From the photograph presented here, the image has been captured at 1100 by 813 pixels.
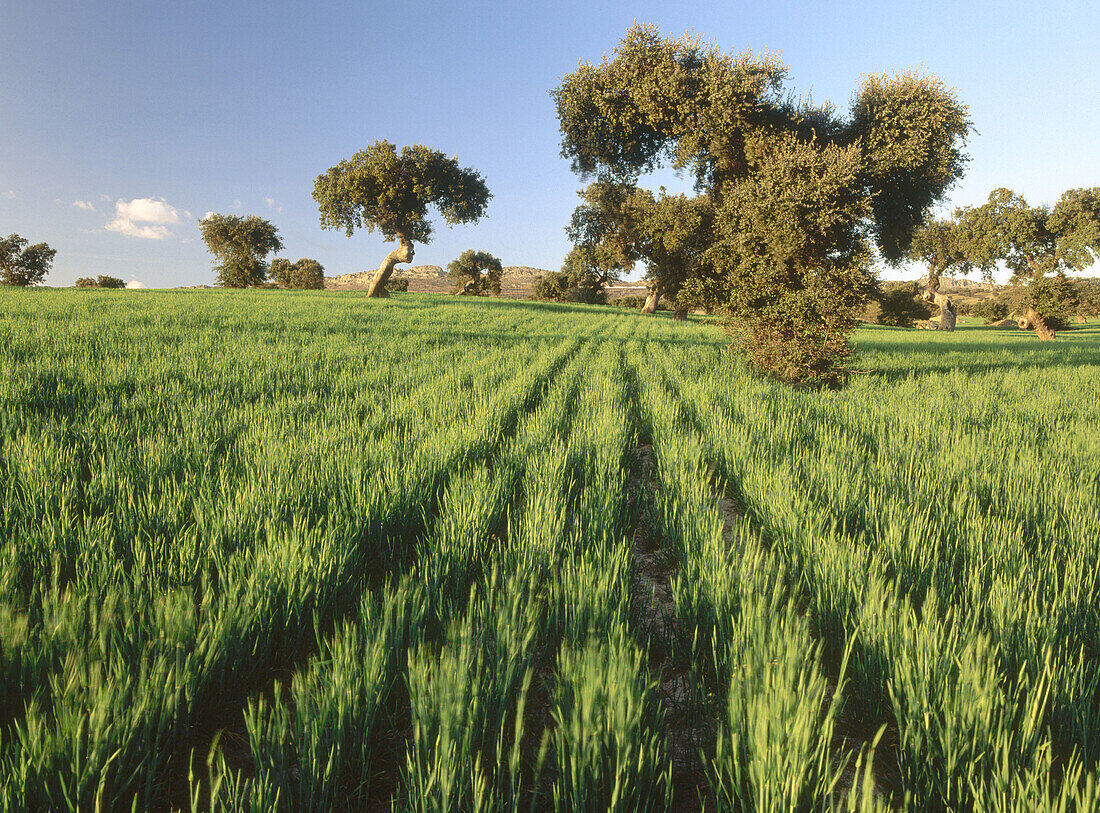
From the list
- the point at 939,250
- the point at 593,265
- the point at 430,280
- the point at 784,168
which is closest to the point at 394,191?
the point at 593,265

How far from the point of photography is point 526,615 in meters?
1.49

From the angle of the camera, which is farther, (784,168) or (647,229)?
(647,229)

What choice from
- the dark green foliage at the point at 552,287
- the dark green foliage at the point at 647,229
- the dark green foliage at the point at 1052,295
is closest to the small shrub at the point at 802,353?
the dark green foliage at the point at 647,229

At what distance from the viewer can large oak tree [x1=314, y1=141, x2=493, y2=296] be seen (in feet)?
85.6

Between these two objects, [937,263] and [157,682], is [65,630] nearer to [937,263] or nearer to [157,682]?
[157,682]

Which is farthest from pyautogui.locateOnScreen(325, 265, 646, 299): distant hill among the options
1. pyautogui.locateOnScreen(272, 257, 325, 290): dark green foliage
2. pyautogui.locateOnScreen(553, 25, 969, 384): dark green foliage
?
pyautogui.locateOnScreen(553, 25, 969, 384): dark green foliage

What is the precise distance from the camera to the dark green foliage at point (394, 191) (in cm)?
2605

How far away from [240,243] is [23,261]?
30967 millimetres

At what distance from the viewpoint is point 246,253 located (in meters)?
48.0

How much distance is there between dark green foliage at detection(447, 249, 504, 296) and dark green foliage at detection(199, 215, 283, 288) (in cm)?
1831

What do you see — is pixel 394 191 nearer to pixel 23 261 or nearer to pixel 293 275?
pixel 293 275

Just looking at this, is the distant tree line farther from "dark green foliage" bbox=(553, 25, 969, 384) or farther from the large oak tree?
"dark green foliage" bbox=(553, 25, 969, 384)

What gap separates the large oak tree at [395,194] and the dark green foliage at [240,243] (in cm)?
2689

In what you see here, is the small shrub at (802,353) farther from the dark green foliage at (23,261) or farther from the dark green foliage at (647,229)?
the dark green foliage at (23,261)
